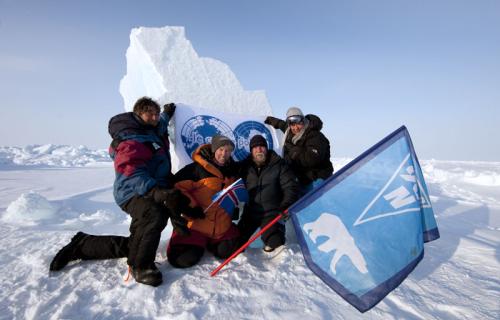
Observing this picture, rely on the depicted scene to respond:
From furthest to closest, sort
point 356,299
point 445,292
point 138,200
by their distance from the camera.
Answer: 1. point 138,200
2. point 445,292
3. point 356,299

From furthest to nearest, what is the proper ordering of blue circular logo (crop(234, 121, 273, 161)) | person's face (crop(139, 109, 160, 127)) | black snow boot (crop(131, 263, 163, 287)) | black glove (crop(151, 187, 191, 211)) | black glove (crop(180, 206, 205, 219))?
blue circular logo (crop(234, 121, 273, 161))
person's face (crop(139, 109, 160, 127))
black glove (crop(180, 206, 205, 219))
black glove (crop(151, 187, 191, 211))
black snow boot (crop(131, 263, 163, 287))

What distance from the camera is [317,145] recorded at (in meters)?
2.93

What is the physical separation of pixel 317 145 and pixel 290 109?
58 cm

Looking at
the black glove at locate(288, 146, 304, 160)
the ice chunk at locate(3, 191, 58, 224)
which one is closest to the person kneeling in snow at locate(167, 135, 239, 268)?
the black glove at locate(288, 146, 304, 160)

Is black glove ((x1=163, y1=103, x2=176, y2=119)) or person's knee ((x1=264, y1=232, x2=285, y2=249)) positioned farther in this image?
black glove ((x1=163, y1=103, x2=176, y2=119))

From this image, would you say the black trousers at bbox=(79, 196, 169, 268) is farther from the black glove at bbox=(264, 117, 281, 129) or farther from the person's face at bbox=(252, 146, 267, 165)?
the black glove at bbox=(264, 117, 281, 129)

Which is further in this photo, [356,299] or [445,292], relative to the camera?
[445,292]

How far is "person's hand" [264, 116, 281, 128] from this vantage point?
3793 millimetres

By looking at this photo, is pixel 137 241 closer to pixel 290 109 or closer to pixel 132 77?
pixel 290 109

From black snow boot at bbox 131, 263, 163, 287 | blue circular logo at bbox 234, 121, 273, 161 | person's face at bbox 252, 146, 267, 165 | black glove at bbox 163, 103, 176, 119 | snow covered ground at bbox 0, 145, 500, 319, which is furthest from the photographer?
blue circular logo at bbox 234, 121, 273, 161

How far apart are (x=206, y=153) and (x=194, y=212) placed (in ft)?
2.05

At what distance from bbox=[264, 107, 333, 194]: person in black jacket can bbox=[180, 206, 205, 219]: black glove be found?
4.28 ft

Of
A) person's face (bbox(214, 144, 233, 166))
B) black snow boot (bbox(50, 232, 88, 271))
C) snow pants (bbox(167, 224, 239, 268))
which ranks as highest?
person's face (bbox(214, 144, 233, 166))

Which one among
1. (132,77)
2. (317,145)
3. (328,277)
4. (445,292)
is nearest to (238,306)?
(328,277)
